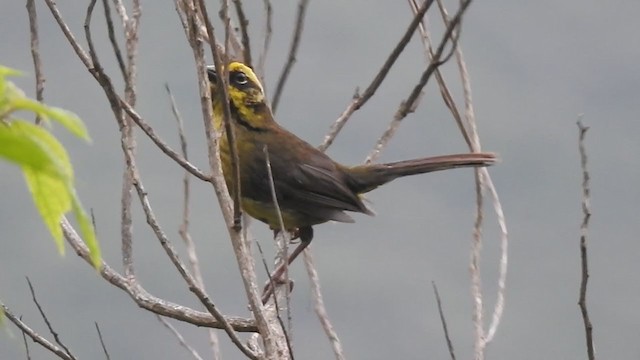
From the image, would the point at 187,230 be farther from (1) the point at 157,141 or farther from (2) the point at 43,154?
(2) the point at 43,154

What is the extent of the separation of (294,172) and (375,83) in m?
1.37

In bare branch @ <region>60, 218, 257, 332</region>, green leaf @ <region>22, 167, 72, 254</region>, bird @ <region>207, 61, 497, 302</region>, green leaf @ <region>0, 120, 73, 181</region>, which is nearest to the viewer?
green leaf @ <region>0, 120, 73, 181</region>

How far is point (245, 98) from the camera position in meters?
4.95

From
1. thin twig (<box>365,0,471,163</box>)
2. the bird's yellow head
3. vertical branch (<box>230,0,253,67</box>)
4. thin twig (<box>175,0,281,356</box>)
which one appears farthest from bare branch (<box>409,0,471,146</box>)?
the bird's yellow head

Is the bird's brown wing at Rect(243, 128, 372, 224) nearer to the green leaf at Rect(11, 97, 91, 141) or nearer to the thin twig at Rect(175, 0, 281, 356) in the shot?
the thin twig at Rect(175, 0, 281, 356)

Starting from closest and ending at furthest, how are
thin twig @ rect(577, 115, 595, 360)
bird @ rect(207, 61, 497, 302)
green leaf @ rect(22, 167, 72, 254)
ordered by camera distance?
green leaf @ rect(22, 167, 72, 254) → thin twig @ rect(577, 115, 595, 360) → bird @ rect(207, 61, 497, 302)

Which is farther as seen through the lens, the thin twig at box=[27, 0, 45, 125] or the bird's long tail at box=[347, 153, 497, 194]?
the bird's long tail at box=[347, 153, 497, 194]

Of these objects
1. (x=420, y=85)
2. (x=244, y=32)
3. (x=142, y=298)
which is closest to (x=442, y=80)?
(x=420, y=85)

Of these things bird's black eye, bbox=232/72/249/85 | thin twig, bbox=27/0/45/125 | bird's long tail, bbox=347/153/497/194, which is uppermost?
bird's black eye, bbox=232/72/249/85

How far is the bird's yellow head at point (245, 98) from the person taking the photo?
15.5 feet

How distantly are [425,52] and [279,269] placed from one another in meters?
1.04

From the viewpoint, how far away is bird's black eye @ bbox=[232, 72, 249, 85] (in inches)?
188

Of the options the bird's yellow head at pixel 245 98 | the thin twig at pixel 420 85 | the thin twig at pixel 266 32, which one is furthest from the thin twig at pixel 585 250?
the bird's yellow head at pixel 245 98

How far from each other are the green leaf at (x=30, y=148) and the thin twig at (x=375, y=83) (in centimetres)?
252
